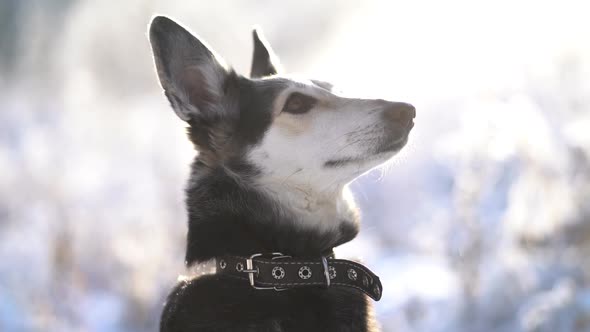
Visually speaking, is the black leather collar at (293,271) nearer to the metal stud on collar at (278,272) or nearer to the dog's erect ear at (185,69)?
the metal stud on collar at (278,272)

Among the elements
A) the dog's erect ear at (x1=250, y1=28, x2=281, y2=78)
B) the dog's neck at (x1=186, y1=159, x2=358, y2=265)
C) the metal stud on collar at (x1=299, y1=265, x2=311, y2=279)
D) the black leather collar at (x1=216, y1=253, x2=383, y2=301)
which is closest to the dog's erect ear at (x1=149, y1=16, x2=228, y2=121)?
the dog's neck at (x1=186, y1=159, x2=358, y2=265)

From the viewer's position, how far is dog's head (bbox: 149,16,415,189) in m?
2.80

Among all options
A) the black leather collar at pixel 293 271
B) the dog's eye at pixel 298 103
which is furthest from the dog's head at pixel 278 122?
the black leather collar at pixel 293 271

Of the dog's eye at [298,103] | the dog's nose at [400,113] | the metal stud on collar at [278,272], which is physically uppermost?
the dog's eye at [298,103]

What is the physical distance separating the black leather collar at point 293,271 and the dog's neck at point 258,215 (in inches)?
3.3

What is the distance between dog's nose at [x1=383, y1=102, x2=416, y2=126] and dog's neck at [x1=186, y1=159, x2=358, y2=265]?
1.27ft

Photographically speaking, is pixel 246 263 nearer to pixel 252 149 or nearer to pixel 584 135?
pixel 252 149

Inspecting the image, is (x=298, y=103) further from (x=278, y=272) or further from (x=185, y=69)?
(x=278, y=272)

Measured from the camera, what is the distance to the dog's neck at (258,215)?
2.59m

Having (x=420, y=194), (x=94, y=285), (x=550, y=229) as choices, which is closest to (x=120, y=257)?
(x=94, y=285)

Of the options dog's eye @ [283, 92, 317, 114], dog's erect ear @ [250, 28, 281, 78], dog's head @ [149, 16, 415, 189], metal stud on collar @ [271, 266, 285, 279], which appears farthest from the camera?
dog's erect ear @ [250, 28, 281, 78]

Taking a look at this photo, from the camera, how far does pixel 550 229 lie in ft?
30.1

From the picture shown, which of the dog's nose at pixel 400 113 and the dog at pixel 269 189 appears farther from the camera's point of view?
the dog's nose at pixel 400 113

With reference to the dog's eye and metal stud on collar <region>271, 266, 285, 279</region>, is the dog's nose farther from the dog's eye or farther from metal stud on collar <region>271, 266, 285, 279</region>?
metal stud on collar <region>271, 266, 285, 279</region>
